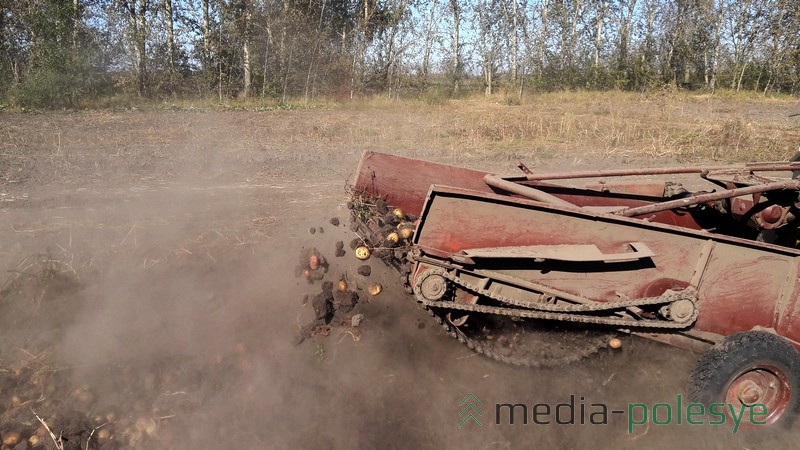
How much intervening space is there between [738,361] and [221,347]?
3.94 metres

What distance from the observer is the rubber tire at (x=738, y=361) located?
3736mm

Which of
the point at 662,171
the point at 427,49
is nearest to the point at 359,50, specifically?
the point at 427,49

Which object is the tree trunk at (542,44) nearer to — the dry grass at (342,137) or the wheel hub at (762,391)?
the dry grass at (342,137)

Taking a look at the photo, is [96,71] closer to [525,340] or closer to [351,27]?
[351,27]

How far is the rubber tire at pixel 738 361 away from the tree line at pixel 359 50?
19068 millimetres

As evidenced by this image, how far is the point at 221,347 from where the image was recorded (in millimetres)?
4648

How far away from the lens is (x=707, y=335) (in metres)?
4.01

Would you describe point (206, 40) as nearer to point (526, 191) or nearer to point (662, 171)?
point (526, 191)

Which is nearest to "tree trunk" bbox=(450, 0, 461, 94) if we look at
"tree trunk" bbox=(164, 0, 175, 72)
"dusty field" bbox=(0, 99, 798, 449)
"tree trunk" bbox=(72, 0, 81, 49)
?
"tree trunk" bbox=(164, 0, 175, 72)

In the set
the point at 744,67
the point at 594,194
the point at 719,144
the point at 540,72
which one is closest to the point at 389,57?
the point at 540,72

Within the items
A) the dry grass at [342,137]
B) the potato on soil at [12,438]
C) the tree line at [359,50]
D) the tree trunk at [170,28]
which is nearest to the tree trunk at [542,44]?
the tree line at [359,50]

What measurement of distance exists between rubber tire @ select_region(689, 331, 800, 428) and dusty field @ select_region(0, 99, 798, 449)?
0.37m

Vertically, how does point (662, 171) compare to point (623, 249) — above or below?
above

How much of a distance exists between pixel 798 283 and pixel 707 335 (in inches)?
27.8
